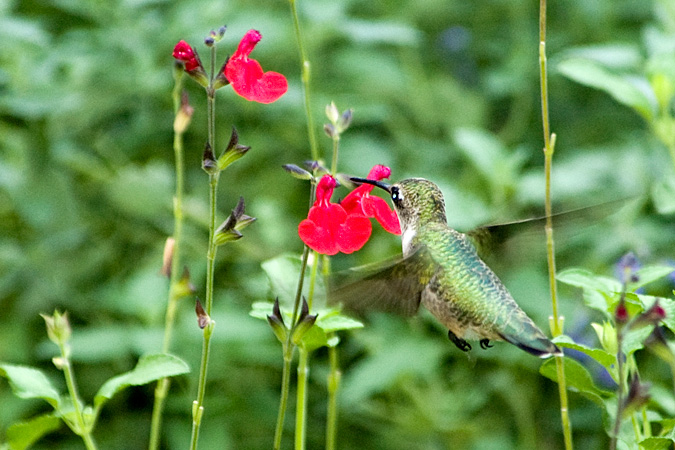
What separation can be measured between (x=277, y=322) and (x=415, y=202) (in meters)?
0.41

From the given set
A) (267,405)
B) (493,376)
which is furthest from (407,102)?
(267,405)

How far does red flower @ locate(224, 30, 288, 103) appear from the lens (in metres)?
1.15

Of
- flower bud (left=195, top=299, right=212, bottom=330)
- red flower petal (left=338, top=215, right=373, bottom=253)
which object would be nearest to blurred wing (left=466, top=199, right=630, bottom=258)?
red flower petal (left=338, top=215, right=373, bottom=253)

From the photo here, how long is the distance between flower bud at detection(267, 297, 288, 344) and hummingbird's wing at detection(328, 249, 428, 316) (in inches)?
2.6

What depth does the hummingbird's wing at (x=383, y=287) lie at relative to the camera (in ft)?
3.42

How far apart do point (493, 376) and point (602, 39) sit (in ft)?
4.86

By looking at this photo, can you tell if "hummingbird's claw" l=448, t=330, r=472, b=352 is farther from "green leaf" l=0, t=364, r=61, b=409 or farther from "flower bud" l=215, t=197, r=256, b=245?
"green leaf" l=0, t=364, r=61, b=409

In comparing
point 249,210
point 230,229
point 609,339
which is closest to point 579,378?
point 609,339

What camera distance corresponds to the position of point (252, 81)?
1167 mm

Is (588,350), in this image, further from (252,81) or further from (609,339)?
(252,81)

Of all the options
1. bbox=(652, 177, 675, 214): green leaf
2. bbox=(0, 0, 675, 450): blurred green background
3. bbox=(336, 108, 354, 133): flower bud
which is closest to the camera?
bbox=(336, 108, 354, 133): flower bud

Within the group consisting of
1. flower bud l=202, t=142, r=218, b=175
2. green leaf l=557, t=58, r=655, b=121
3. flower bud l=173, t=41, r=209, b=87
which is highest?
green leaf l=557, t=58, r=655, b=121

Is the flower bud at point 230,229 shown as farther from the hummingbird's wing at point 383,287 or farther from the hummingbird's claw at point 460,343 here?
the hummingbird's claw at point 460,343

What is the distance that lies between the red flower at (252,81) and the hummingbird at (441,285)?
17 cm
